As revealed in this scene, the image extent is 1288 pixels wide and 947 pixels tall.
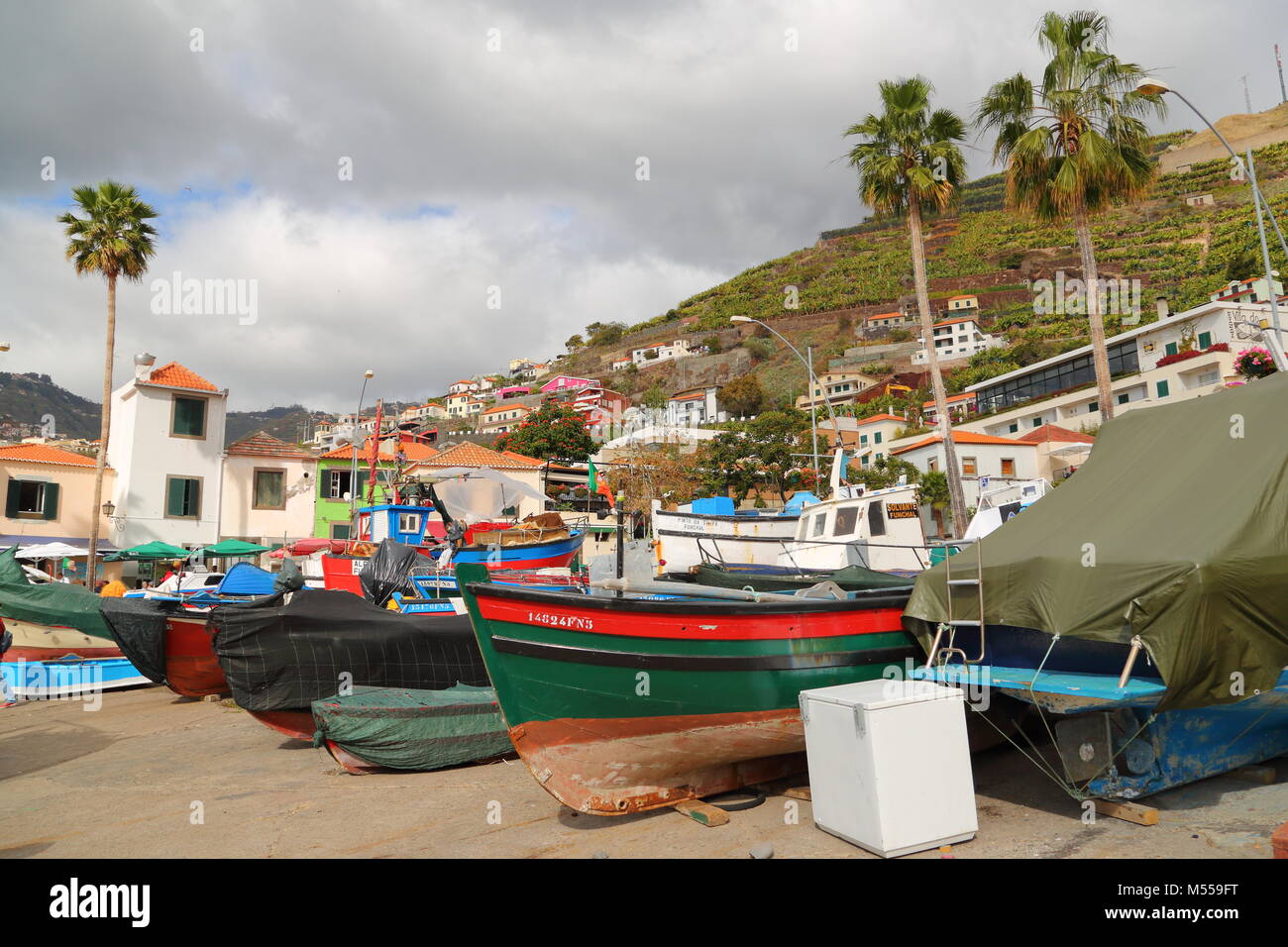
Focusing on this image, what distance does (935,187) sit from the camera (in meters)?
21.3

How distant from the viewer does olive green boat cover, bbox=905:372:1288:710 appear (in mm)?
5297

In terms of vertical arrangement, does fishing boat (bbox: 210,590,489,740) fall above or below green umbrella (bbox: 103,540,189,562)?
below

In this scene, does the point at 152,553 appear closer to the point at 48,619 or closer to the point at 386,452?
the point at 48,619

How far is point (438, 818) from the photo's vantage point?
7.26 meters

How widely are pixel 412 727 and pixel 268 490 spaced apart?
3170 cm

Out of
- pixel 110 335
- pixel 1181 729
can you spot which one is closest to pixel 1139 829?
pixel 1181 729

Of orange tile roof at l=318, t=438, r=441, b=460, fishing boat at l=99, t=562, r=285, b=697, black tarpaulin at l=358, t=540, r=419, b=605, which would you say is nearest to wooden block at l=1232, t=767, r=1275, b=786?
black tarpaulin at l=358, t=540, r=419, b=605

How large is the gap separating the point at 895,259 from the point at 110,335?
136 metres

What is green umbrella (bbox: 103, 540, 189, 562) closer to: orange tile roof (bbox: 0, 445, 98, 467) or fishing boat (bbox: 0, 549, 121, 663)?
orange tile roof (bbox: 0, 445, 98, 467)

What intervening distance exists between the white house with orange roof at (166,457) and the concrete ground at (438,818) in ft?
84.0

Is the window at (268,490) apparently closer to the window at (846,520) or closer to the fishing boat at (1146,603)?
the window at (846,520)

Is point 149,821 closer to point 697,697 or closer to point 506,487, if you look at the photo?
point 697,697

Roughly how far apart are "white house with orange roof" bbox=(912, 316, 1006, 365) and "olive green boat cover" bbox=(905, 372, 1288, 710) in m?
95.5

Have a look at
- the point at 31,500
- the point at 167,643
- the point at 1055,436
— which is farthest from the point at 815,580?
the point at 1055,436
